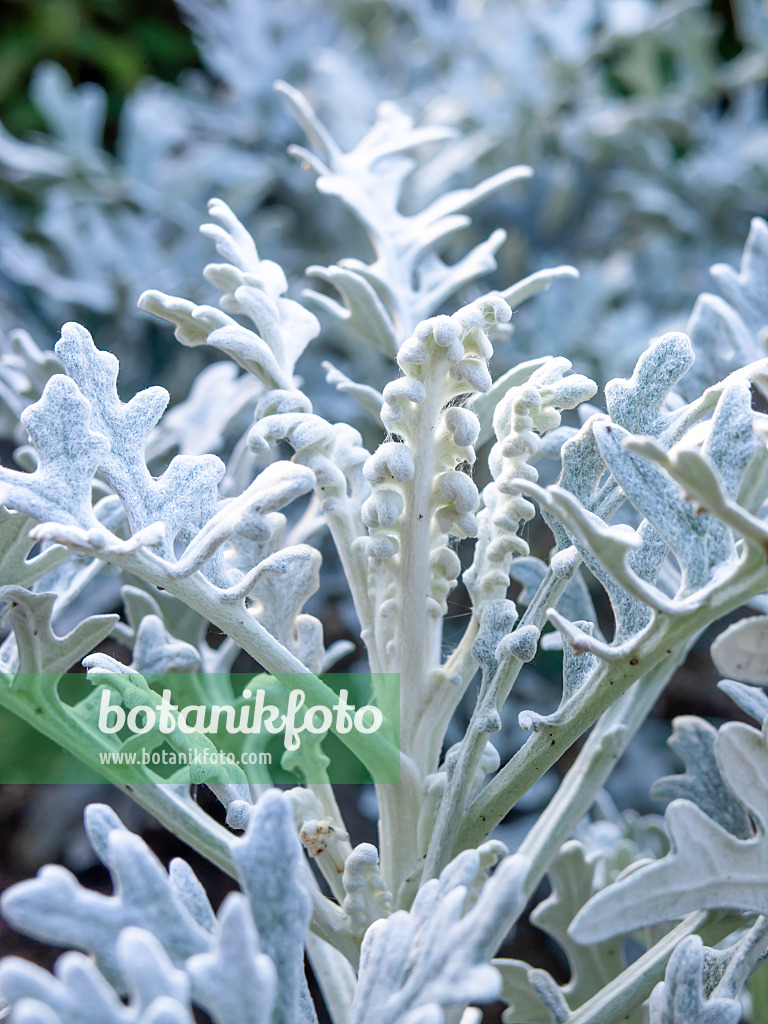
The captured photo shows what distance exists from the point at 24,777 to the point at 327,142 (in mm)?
792

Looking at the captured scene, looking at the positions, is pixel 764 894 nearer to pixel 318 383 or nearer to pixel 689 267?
pixel 318 383

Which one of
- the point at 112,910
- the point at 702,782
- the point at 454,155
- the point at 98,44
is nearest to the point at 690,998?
the point at 702,782

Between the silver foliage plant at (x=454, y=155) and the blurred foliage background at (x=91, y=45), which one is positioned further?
the blurred foliage background at (x=91, y=45)

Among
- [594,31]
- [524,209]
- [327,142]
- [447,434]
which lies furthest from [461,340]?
[594,31]

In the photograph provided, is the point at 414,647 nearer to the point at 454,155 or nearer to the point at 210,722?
the point at 210,722

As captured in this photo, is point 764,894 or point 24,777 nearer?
point 764,894

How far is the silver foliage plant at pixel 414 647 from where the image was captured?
0.38 meters

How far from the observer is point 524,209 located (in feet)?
5.09

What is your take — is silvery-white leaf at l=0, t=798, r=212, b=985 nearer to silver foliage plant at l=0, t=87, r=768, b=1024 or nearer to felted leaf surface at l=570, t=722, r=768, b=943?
silver foliage plant at l=0, t=87, r=768, b=1024

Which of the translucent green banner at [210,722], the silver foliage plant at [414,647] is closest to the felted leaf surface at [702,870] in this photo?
the silver foliage plant at [414,647]

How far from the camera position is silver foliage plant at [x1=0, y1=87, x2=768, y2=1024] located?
0.38 meters

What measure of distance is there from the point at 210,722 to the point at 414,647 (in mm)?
175

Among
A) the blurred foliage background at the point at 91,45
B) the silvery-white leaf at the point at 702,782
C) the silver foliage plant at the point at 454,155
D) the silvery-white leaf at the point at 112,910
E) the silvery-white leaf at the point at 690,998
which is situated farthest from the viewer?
the blurred foliage background at the point at 91,45

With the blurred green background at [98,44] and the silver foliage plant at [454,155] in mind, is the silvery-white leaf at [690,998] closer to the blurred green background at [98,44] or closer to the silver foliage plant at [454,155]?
the silver foliage plant at [454,155]
